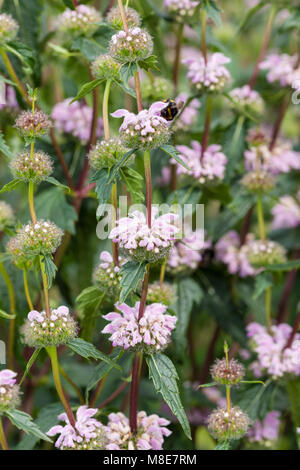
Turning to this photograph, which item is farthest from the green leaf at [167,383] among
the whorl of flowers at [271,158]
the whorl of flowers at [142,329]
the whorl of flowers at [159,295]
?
the whorl of flowers at [271,158]

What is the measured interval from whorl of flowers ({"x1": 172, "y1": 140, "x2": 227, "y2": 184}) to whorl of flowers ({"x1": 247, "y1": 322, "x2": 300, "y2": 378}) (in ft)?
1.12

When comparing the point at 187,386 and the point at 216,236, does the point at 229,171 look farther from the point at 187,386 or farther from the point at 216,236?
the point at 187,386

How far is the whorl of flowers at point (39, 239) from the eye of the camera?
0.86 metres

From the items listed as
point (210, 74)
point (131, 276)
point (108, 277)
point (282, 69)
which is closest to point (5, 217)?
point (108, 277)

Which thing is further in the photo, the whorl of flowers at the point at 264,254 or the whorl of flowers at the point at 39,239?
the whorl of flowers at the point at 264,254

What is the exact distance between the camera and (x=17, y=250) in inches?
40.0

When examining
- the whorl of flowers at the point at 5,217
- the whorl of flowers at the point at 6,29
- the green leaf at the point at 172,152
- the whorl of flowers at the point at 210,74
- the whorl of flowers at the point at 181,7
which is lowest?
the green leaf at the point at 172,152

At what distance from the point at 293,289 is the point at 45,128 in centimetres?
101

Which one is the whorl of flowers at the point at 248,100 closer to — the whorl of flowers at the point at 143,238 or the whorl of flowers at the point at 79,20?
the whorl of flowers at the point at 79,20

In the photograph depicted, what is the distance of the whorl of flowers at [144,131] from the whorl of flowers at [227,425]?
0.42 metres

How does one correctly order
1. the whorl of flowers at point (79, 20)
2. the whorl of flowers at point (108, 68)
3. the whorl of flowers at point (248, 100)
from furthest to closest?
the whorl of flowers at point (248, 100) → the whorl of flowers at point (79, 20) → the whorl of flowers at point (108, 68)

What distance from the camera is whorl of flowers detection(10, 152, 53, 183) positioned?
87 centimetres

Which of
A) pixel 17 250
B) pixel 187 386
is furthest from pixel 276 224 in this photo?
pixel 17 250

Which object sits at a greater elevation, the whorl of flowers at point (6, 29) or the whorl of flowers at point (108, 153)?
the whorl of flowers at point (6, 29)
